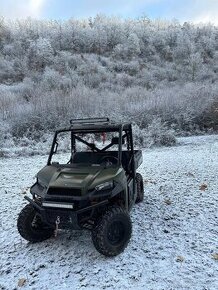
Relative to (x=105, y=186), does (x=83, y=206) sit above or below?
below

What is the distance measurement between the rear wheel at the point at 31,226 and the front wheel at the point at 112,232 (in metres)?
0.96

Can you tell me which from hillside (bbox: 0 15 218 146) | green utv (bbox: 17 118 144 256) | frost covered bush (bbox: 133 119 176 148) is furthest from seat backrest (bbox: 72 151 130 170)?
hillside (bbox: 0 15 218 146)

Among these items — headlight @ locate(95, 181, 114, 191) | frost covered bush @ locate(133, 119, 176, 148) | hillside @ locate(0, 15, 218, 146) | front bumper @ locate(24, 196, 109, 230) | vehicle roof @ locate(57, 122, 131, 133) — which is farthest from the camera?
hillside @ locate(0, 15, 218, 146)

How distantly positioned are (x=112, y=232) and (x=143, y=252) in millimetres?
503

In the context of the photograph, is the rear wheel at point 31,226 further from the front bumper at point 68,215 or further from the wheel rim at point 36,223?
the front bumper at point 68,215

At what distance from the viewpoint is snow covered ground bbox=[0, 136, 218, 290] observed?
→ 3.66m

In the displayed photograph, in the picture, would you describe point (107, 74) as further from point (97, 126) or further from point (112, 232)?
point (112, 232)

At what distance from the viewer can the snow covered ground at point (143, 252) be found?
12.0 feet

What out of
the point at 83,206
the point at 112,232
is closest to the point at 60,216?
the point at 83,206

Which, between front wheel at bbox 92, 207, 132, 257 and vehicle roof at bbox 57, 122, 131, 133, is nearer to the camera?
front wheel at bbox 92, 207, 132, 257

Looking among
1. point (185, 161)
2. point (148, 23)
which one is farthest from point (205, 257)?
point (148, 23)

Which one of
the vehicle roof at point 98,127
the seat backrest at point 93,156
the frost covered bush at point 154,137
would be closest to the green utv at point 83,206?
the vehicle roof at point 98,127

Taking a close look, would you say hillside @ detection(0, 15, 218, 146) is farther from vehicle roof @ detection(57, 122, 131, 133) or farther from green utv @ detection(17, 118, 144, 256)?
green utv @ detection(17, 118, 144, 256)

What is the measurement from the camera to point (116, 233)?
416 cm
